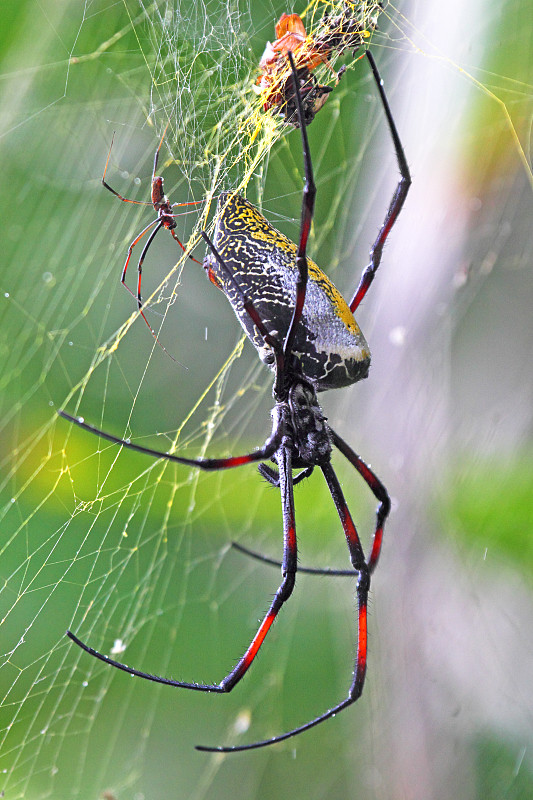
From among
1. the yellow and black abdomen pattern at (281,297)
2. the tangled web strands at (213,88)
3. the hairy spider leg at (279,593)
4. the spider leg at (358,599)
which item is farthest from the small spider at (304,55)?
the spider leg at (358,599)

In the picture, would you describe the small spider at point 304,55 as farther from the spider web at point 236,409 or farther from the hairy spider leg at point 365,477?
the hairy spider leg at point 365,477

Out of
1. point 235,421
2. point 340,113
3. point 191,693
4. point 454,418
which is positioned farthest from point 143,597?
point 340,113

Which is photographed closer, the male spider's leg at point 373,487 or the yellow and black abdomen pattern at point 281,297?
the yellow and black abdomen pattern at point 281,297

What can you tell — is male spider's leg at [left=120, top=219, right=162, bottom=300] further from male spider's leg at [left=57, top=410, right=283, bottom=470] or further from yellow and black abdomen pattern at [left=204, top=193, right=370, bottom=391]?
male spider's leg at [left=57, top=410, right=283, bottom=470]

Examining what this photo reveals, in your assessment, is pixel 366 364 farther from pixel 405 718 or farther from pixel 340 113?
pixel 405 718

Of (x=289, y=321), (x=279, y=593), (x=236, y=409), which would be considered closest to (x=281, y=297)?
(x=289, y=321)

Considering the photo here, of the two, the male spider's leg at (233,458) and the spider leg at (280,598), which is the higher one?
the male spider's leg at (233,458)
